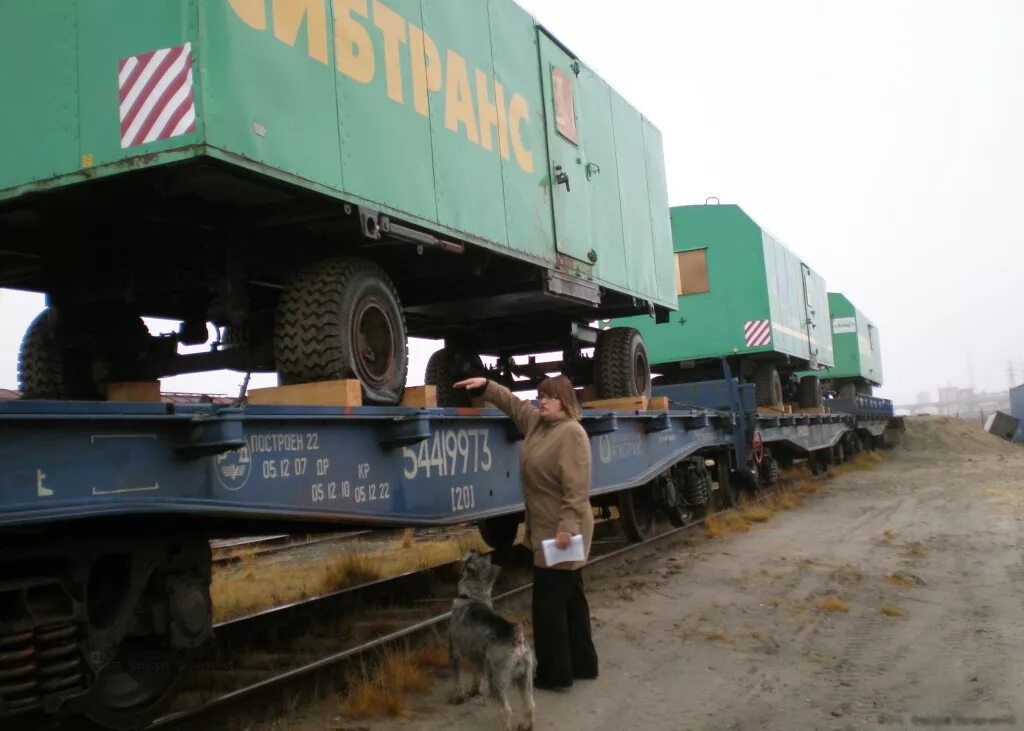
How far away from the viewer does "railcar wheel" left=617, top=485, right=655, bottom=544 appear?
962 centimetres

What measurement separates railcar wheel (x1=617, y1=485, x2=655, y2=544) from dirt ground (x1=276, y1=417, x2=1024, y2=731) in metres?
0.53

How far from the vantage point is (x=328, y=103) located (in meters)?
4.62

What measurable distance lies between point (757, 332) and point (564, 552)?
1049 cm

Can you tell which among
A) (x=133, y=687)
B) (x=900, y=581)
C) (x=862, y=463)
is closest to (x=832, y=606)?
(x=900, y=581)

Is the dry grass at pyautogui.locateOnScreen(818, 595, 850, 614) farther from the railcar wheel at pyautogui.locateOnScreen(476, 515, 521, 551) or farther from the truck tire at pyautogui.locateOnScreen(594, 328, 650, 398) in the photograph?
the railcar wheel at pyautogui.locateOnScreen(476, 515, 521, 551)

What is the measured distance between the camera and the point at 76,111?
408cm

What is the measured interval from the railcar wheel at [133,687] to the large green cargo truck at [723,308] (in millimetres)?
10925

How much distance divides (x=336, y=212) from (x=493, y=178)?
175 cm

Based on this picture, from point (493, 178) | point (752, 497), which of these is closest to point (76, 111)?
point (493, 178)

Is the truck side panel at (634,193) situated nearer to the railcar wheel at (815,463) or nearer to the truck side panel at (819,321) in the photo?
the truck side panel at (819,321)

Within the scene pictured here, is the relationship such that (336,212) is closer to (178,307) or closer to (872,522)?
(178,307)

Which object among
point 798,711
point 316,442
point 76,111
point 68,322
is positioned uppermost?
point 76,111

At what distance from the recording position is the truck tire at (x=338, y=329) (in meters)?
4.73

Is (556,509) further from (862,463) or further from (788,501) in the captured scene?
(862,463)
